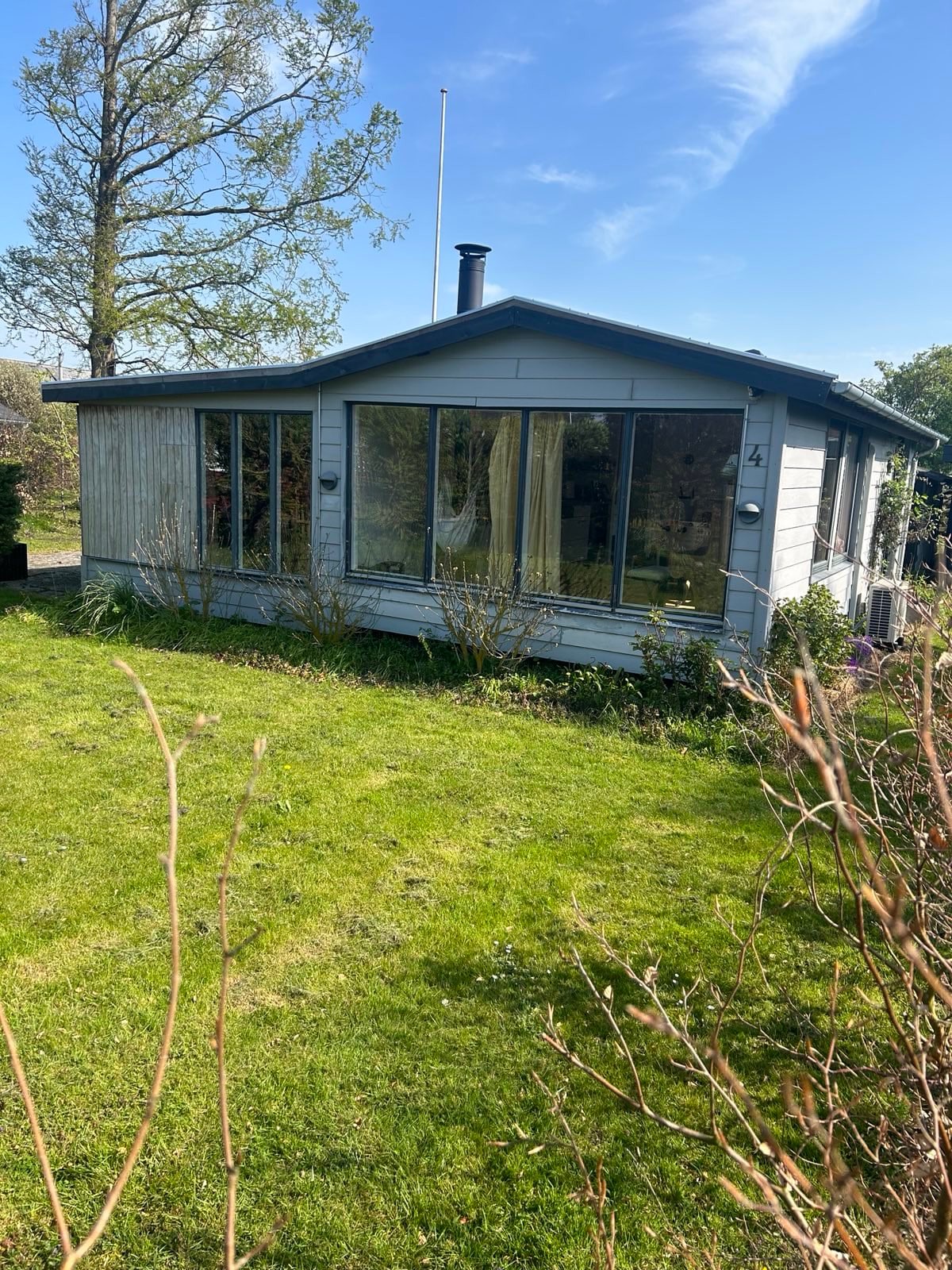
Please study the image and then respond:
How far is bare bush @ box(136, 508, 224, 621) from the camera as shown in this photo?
10.1 meters

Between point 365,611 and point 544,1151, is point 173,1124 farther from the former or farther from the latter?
point 365,611

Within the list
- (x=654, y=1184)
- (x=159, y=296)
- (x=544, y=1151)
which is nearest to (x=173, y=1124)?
(x=544, y=1151)

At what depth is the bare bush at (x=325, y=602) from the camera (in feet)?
29.3

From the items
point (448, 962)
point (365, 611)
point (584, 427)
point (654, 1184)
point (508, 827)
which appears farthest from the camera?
point (365, 611)

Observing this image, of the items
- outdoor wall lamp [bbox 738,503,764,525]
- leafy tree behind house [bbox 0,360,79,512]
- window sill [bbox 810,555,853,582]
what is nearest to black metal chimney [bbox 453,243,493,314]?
outdoor wall lamp [bbox 738,503,764,525]

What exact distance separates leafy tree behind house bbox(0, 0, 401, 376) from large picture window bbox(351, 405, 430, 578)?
11.8 m

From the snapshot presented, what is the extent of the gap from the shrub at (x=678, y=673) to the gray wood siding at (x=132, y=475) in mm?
5613

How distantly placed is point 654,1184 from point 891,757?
1.63m

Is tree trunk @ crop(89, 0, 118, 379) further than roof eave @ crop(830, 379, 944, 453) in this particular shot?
Yes

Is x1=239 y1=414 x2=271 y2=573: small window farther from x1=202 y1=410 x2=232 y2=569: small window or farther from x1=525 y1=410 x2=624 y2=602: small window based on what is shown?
x1=525 y1=410 x2=624 y2=602: small window

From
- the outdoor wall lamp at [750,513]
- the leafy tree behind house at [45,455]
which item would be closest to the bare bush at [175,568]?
the outdoor wall lamp at [750,513]

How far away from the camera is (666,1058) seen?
3268 millimetres

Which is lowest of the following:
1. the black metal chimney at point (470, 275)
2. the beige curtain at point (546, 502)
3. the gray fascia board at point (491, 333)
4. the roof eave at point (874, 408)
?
the beige curtain at point (546, 502)

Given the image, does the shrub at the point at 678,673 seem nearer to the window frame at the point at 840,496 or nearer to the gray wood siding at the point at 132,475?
the window frame at the point at 840,496
